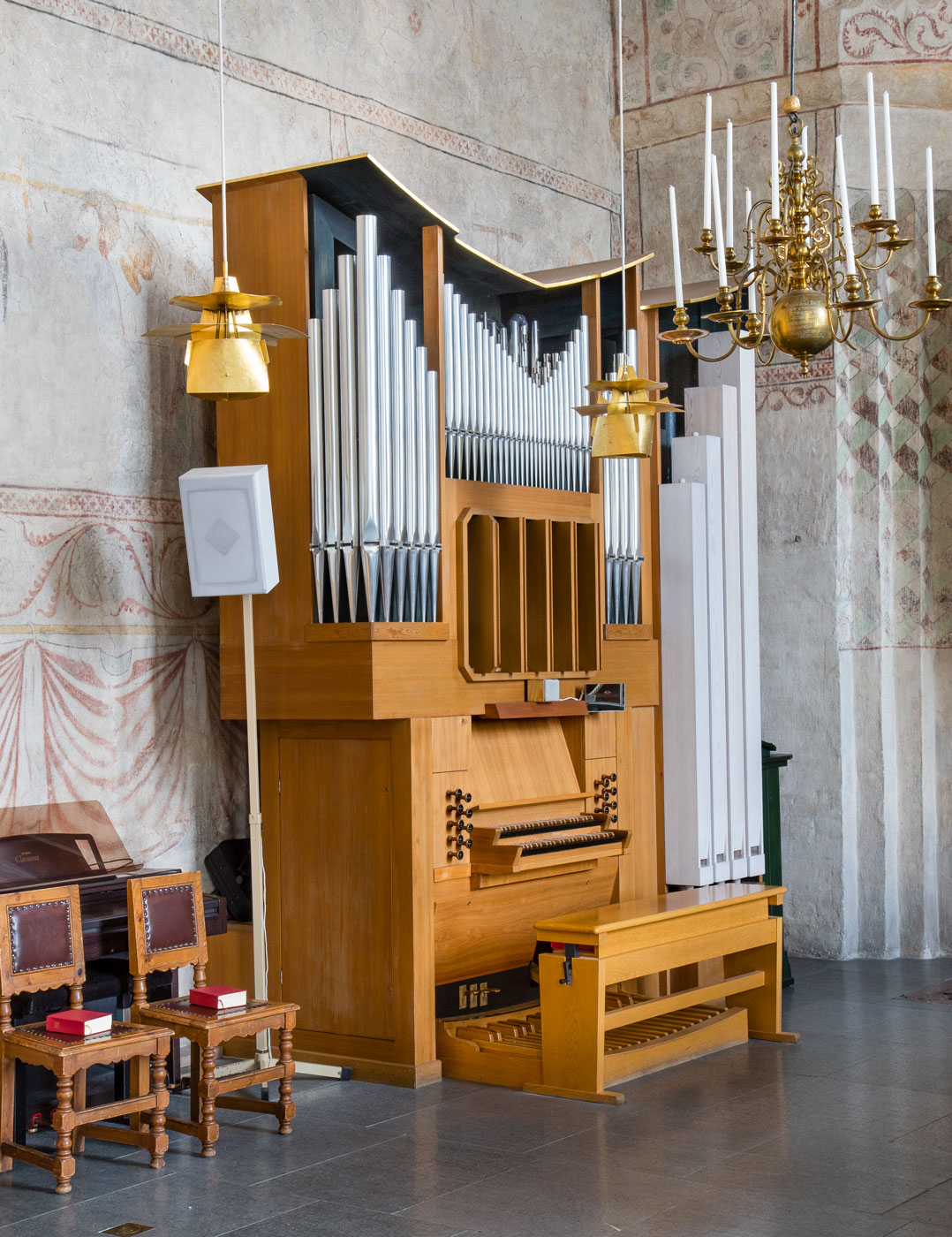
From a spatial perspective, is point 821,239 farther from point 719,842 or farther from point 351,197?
point 719,842

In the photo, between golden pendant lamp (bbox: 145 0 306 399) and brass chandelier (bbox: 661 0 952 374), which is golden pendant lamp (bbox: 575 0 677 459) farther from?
golden pendant lamp (bbox: 145 0 306 399)

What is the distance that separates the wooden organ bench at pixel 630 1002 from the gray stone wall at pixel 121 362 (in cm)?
175

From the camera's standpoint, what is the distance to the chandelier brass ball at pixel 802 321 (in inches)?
204

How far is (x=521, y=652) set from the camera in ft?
24.3

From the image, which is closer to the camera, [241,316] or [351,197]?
[241,316]

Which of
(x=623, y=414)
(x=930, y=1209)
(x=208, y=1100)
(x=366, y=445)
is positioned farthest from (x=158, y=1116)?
(x=623, y=414)

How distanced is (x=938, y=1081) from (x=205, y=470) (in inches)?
159

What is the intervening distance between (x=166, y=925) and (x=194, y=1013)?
1.39 ft

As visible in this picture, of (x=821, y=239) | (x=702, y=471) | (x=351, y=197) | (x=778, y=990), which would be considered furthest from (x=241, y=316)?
(x=778, y=990)

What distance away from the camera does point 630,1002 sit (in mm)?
7531

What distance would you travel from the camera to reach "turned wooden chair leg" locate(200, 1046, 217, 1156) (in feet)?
18.5

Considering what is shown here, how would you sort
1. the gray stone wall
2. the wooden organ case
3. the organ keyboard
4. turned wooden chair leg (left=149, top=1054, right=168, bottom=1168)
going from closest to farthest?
1. turned wooden chair leg (left=149, top=1054, right=168, bottom=1168)
2. the gray stone wall
3. the wooden organ case
4. the organ keyboard

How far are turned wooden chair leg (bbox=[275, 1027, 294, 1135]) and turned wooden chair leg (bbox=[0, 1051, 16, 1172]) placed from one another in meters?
1.00

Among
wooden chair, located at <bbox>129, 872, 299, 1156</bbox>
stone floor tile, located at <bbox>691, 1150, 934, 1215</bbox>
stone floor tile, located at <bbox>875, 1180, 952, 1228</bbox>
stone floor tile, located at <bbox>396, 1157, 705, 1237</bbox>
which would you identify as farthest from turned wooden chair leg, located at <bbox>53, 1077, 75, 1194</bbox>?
stone floor tile, located at <bbox>875, 1180, 952, 1228</bbox>
